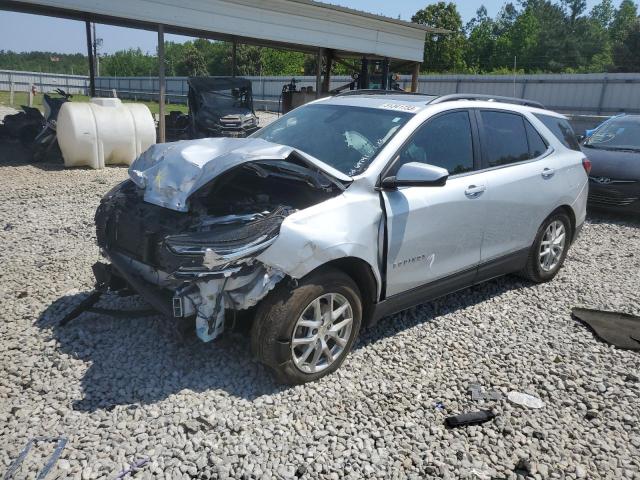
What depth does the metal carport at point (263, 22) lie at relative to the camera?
12438mm

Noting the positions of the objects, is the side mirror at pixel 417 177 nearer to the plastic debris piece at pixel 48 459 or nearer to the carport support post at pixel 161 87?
the plastic debris piece at pixel 48 459

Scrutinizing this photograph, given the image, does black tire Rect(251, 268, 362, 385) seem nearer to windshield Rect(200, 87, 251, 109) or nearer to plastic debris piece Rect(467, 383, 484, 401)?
plastic debris piece Rect(467, 383, 484, 401)

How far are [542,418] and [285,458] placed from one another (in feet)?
5.39

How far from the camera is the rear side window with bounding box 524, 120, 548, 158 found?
5.02m

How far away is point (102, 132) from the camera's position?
10898 millimetres

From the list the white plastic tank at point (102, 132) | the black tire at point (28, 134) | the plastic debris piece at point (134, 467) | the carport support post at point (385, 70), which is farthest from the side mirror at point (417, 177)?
the carport support post at point (385, 70)

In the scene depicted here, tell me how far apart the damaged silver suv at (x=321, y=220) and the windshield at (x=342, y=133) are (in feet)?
0.05

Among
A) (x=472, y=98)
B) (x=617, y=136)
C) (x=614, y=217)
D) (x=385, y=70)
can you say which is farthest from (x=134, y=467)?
(x=385, y=70)

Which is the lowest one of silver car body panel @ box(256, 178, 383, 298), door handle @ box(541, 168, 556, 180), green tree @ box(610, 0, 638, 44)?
silver car body panel @ box(256, 178, 383, 298)

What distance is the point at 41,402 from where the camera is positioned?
3.16 meters

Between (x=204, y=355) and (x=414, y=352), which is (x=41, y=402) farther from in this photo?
(x=414, y=352)

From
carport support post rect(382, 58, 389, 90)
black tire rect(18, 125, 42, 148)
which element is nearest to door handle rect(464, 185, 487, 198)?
black tire rect(18, 125, 42, 148)

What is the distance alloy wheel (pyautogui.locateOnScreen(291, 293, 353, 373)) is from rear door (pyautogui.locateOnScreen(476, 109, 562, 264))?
1596 mm

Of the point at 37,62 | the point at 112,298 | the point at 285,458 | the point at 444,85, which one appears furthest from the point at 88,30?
the point at 37,62
